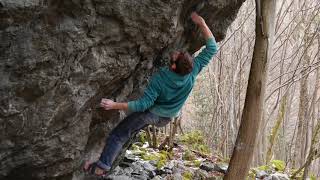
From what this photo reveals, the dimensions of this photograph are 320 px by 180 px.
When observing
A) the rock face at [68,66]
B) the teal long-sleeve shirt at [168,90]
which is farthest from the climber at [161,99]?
the rock face at [68,66]

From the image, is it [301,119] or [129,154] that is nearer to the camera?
[129,154]

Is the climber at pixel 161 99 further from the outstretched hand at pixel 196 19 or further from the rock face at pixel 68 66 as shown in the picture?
the rock face at pixel 68 66

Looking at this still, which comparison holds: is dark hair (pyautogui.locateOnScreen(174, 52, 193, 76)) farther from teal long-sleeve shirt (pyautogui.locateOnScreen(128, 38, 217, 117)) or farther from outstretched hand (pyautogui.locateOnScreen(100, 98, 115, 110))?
outstretched hand (pyautogui.locateOnScreen(100, 98, 115, 110))

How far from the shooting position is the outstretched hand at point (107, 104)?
18.5ft

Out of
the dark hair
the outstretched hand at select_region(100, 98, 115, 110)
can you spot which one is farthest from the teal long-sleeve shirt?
the outstretched hand at select_region(100, 98, 115, 110)

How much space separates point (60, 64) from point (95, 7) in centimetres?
72

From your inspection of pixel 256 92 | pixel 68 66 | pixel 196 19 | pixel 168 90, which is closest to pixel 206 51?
pixel 196 19

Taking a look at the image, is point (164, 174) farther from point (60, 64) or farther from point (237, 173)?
point (60, 64)

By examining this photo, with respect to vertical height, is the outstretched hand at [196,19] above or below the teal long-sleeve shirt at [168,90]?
above

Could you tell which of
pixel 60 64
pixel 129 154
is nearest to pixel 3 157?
pixel 60 64

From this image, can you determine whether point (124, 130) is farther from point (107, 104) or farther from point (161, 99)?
Answer: point (161, 99)

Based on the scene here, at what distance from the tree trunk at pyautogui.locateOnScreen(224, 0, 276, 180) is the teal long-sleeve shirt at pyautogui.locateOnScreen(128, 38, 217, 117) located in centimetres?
90

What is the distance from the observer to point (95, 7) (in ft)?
15.8

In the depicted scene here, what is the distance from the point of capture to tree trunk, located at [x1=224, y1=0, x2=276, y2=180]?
20.8 ft
